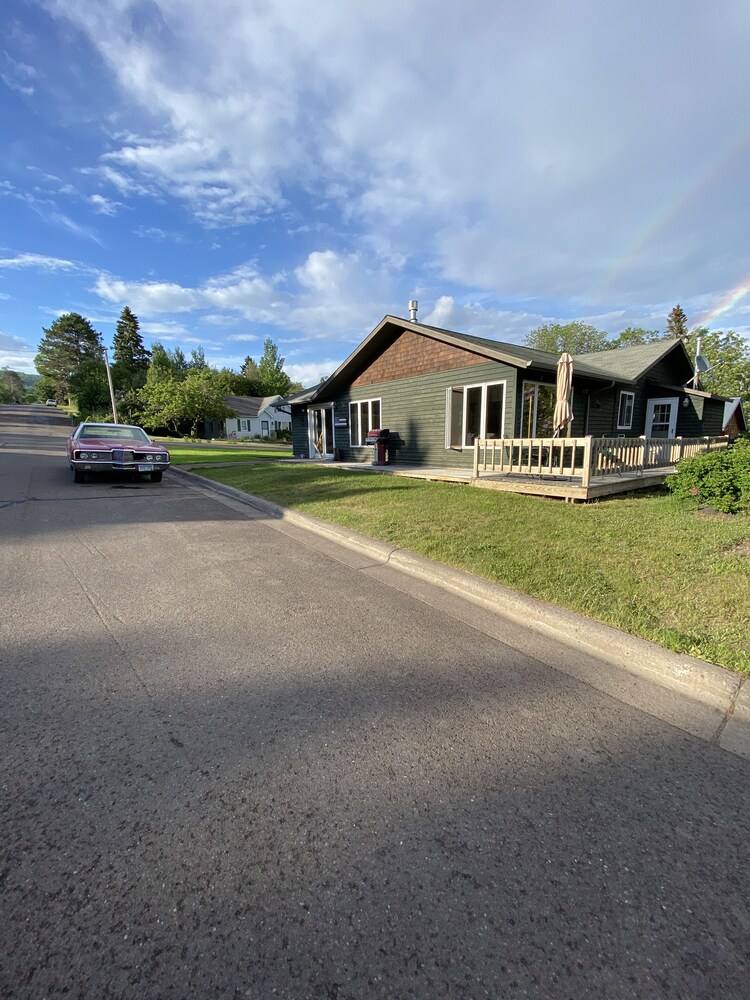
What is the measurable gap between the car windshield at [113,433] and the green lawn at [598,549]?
4.25 metres

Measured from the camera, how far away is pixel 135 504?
779 cm

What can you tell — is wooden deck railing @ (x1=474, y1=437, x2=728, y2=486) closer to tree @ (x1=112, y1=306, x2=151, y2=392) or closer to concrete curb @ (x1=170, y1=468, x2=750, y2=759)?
concrete curb @ (x1=170, y1=468, x2=750, y2=759)

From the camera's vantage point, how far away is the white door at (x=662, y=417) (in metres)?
16.2

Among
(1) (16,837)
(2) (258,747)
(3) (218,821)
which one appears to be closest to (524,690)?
(2) (258,747)

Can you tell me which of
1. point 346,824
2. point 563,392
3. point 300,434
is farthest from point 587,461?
point 300,434

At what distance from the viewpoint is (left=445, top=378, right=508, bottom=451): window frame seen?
11172mm

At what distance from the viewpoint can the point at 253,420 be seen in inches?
2044

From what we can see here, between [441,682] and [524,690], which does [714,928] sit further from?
[441,682]

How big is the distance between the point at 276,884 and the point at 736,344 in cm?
4533

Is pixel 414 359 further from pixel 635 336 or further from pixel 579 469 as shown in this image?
pixel 635 336

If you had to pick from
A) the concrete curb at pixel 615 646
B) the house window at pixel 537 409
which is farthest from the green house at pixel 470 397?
the concrete curb at pixel 615 646

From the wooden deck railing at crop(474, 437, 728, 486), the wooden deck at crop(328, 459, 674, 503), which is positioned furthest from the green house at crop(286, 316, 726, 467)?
the wooden deck at crop(328, 459, 674, 503)

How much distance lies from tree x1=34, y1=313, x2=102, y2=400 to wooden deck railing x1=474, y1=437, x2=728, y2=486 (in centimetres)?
7671

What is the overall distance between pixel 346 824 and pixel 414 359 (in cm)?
1309
